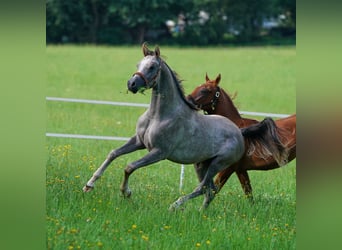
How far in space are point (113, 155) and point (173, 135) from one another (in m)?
0.62

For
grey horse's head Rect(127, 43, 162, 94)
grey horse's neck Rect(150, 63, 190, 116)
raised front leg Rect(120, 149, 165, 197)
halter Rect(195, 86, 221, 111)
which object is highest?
grey horse's head Rect(127, 43, 162, 94)

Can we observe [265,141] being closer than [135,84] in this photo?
No

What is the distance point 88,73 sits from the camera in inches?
1157

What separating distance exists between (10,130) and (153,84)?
4273mm

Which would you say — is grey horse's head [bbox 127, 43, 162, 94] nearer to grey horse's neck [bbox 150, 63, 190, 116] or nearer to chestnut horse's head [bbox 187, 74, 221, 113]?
grey horse's neck [bbox 150, 63, 190, 116]

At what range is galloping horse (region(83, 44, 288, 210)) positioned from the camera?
21.8 ft

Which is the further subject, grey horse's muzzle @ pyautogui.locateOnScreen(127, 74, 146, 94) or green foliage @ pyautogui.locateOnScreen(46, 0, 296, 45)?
green foliage @ pyautogui.locateOnScreen(46, 0, 296, 45)

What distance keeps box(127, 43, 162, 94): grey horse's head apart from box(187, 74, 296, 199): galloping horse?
3.82 ft

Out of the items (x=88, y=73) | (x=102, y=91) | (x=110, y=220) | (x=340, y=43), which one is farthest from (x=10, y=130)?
(x=88, y=73)

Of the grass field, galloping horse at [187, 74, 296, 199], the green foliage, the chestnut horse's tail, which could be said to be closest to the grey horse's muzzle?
the grass field

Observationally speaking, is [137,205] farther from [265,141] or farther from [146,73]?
[265,141]

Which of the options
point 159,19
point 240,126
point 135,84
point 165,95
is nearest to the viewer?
point 135,84

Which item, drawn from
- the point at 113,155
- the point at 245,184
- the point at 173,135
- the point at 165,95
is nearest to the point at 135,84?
the point at 165,95

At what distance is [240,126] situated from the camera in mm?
8297
